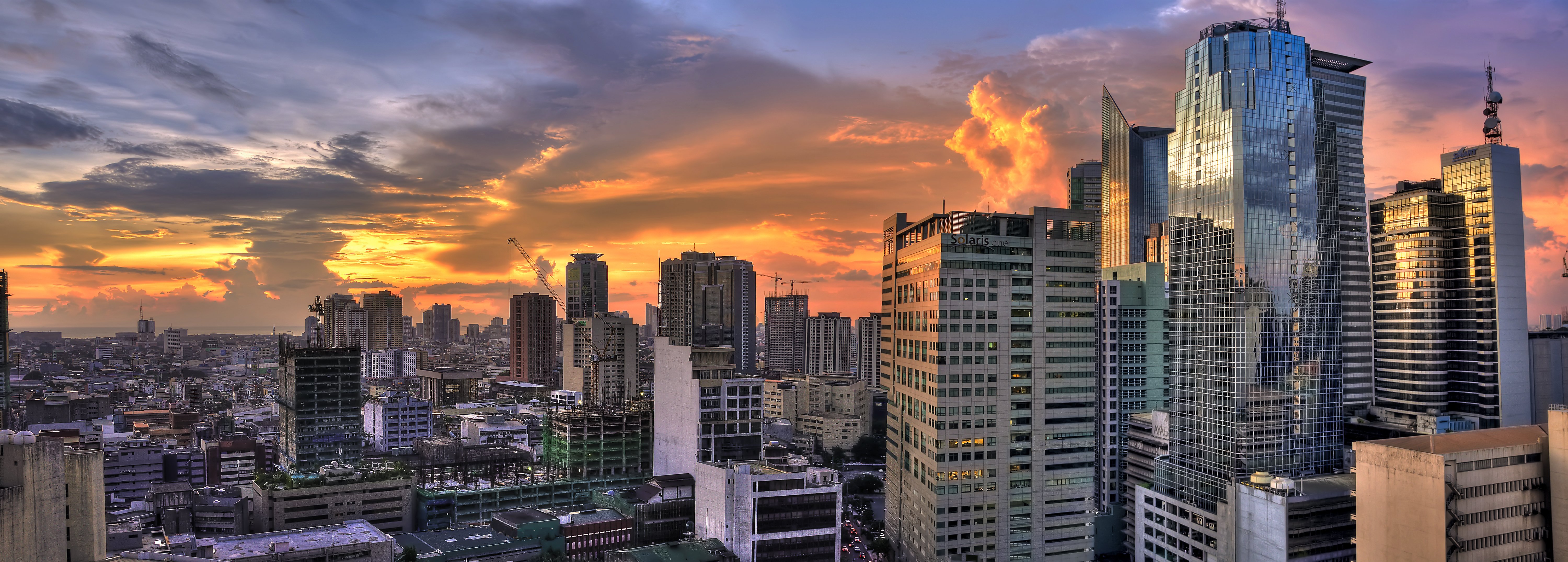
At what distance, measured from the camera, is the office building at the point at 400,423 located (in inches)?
5714

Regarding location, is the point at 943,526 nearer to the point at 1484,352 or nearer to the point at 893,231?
the point at 893,231

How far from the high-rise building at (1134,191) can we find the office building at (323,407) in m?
115

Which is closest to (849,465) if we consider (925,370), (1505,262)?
(925,370)

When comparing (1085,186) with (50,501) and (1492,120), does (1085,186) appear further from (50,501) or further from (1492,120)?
(50,501)

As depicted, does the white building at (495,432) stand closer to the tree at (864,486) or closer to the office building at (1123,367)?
the tree at (864,486)

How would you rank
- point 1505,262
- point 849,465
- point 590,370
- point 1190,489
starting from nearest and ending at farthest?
point 1190,489, point 1505,262, point 849,465, point 590,370

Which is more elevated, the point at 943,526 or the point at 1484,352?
the point at 1484,352

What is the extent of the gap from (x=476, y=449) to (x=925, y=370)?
80.6 m

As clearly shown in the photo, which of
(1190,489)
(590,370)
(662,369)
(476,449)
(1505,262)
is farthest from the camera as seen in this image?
(590,370)

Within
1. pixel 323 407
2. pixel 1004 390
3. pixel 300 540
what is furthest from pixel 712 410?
pixel 323 407

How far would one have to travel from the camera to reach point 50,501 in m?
34.4

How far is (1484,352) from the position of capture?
84.1 meters

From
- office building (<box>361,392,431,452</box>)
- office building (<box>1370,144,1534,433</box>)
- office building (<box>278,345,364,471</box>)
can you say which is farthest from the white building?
office building (<box>1370,144,1534,433</box>)

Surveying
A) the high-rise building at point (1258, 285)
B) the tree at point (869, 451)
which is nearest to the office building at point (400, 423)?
the tree at point (869, 451)
